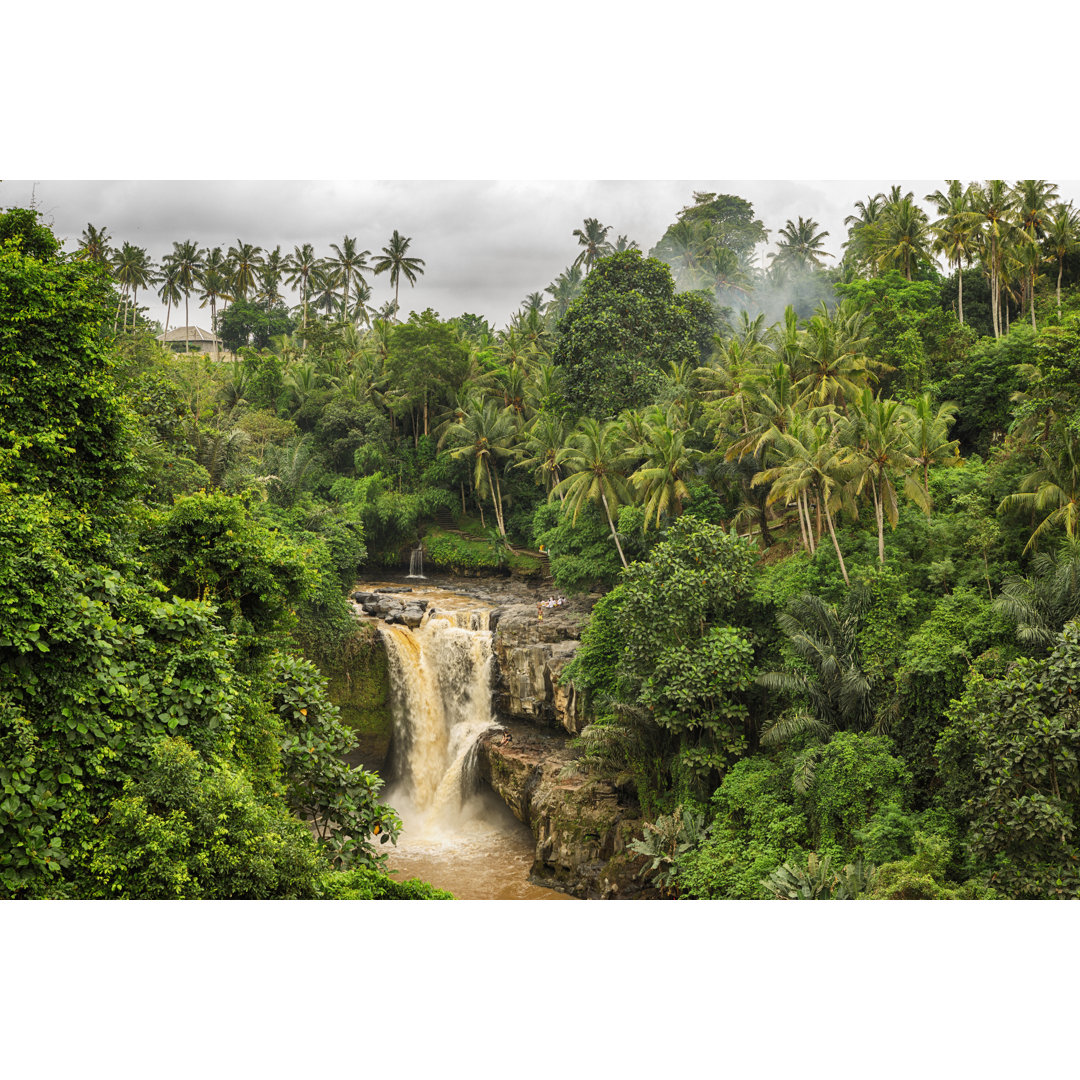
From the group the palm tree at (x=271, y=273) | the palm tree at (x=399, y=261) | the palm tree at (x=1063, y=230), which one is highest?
the palm tree at (x=271, y=273)

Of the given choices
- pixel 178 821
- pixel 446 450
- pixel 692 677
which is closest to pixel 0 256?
pixel 178 821

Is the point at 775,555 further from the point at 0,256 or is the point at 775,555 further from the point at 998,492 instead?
the point at 0,256

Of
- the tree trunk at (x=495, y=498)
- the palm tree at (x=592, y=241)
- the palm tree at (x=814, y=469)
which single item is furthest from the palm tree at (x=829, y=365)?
the palm tree at (x=592, y=241)

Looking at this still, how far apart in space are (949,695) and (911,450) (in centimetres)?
612

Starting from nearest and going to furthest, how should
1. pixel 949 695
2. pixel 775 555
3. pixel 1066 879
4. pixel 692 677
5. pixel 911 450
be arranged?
pixel 1066 879
pixel 949 695
pixel 692 677
pixel 911 450
pixel 775 555

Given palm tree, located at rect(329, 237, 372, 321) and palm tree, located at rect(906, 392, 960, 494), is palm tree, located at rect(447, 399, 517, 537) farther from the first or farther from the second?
palm tree, located at rect(906, 392, 960, 494)

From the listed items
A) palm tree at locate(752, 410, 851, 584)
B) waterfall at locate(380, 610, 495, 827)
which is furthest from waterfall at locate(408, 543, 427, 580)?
palm tree at locate(752, 410, 851, 584)

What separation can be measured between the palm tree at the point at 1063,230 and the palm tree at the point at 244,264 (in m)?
34.7

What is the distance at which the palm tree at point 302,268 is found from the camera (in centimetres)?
4091

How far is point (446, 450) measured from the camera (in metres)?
33.2

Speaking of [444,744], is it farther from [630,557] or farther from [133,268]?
[133,268]

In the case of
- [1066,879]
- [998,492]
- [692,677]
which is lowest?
[1066,879]

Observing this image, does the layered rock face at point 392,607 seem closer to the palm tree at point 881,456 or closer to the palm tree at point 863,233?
the palm tree at point 881,456

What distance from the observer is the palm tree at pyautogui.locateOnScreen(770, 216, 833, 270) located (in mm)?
45000
